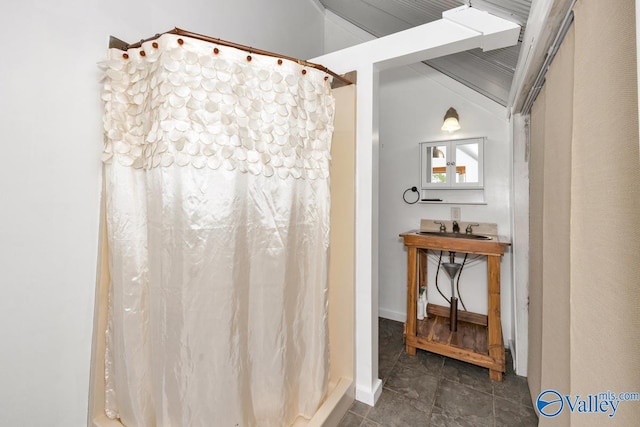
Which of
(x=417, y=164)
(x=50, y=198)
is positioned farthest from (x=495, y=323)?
(x=50, y=198)

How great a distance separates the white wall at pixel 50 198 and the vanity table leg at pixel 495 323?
2.33 metres

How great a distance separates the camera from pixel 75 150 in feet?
3.64

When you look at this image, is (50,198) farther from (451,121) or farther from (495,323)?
(451,121)

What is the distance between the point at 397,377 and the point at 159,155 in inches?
78.6

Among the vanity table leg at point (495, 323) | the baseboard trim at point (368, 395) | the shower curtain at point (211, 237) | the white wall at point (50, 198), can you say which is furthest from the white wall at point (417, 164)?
the white wall at point (50, 198)

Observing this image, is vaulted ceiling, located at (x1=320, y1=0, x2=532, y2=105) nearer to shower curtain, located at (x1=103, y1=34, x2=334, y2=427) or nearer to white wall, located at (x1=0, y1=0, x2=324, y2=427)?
shower curtain, located at (x1=103, y1=34, x2=334, y2=427)

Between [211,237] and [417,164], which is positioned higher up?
[417,164]

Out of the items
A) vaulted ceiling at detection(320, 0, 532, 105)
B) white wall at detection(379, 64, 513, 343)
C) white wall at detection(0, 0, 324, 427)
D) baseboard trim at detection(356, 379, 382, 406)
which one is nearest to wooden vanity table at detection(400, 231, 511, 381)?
white wall at detection(379, 64, 513, 343)

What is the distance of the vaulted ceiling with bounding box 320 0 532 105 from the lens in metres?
1.21

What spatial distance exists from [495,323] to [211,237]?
192cm

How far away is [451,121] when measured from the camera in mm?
2305

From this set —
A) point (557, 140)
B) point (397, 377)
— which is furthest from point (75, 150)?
point (397, 377)

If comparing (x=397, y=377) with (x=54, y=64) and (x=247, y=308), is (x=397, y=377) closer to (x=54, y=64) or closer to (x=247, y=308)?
(x=247, y=308)

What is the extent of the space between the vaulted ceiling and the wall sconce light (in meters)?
0.26
